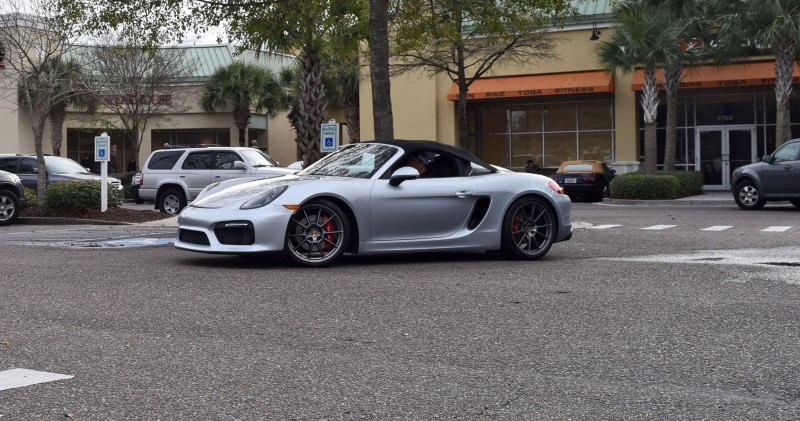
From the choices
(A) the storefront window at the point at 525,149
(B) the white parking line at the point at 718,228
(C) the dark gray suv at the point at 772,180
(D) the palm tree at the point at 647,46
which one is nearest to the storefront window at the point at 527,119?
(A) the storefront window at the point at 525,149

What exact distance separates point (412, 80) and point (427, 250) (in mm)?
30361

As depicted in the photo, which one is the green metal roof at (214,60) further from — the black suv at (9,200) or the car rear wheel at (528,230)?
the car rear wheel at (528,230)

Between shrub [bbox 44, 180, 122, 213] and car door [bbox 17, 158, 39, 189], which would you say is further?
car door [bbox 17, 158, 39, 189]

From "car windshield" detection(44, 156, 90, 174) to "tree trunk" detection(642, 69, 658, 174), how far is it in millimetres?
16738

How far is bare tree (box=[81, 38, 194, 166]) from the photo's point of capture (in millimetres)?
42156

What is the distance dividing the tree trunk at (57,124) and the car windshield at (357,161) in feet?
122

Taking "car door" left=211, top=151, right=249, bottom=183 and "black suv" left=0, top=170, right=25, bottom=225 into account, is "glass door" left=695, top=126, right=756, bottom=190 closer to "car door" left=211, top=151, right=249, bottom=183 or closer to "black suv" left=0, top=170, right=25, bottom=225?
"car door" left=211, top=151, right=249, bottom=183

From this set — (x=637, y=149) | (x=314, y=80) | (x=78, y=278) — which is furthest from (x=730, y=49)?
(x=78, y=278)

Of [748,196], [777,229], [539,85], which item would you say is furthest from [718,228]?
[539,85]

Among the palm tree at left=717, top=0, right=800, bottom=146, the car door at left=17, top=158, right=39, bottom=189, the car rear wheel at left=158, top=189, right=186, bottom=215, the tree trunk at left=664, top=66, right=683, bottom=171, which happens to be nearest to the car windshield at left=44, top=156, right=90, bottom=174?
the car door at left=17, top=158, right=39, bottom=189

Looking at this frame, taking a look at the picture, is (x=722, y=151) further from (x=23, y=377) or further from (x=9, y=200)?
(x=23, y=377)

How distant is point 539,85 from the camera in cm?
3722

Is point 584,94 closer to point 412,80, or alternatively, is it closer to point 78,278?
point 412,80

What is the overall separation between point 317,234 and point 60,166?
16755 mm
